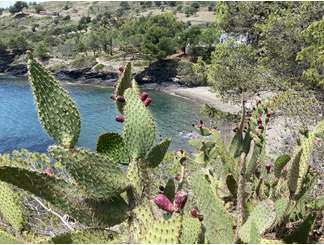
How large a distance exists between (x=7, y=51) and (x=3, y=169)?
8401cm

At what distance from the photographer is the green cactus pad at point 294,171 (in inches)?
120

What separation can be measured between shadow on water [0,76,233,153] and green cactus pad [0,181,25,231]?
2220 centimetres

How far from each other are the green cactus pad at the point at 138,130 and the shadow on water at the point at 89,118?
22.5 metres

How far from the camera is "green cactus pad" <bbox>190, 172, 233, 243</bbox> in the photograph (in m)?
2.96

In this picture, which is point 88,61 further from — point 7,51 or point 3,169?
point 3,169

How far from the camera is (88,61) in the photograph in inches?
2813

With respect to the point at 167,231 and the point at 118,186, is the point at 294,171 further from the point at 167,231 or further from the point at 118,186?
the point at 167,231

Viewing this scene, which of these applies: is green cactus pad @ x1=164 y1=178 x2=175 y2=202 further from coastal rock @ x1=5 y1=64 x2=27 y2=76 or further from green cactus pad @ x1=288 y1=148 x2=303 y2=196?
coastal rock @ x1=5 y1=64 x2=27 y2=76

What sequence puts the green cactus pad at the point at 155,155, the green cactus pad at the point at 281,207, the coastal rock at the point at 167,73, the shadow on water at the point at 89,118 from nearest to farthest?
the green cactus pad at the point at 155,155
the green cactus pad at the point at 281,207
the shadow on water at the point at 89,118
the coastal rock at the point at 167,73

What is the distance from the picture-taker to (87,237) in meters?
2.50

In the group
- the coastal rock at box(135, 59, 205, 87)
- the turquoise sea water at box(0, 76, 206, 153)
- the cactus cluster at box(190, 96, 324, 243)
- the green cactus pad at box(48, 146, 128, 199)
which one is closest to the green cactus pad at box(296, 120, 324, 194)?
the cactus cluster at box(190, 96, 324, 243)

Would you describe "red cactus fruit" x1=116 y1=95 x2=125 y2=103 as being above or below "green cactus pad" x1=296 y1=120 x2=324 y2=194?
above

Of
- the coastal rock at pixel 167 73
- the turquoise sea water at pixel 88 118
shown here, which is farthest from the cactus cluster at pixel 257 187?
the coastal rock at pixel 167 73

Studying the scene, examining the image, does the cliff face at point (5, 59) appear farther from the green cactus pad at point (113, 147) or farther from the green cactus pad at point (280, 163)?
the green cactus pad at point (113, 147)
